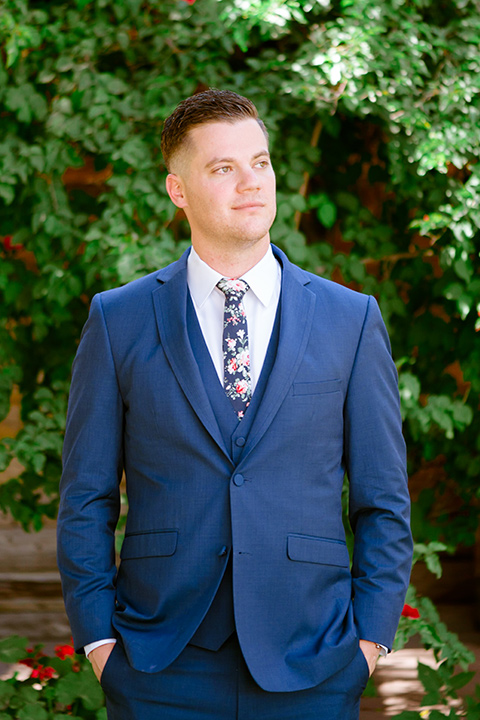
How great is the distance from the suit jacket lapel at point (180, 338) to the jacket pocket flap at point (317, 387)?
168 millimetres

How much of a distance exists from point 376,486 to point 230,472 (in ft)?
1.02

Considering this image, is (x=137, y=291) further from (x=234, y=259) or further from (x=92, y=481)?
(x=92, y=481)

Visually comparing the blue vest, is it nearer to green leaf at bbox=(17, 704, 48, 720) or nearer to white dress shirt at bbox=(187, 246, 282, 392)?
white dress shirt at bbox=(187, 246, 282, 392)

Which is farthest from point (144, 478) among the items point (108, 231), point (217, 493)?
point (108, 231)

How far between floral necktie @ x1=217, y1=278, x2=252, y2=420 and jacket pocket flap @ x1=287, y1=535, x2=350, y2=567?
252 millimetres

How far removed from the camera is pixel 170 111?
8.61 feet

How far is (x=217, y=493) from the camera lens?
5.28ft

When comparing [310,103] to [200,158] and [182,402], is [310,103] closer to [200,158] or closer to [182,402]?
[200,158]

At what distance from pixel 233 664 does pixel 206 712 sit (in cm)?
10

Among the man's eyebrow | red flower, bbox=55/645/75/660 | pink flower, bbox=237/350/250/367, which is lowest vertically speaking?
red flower, bbox=55/645/75/660

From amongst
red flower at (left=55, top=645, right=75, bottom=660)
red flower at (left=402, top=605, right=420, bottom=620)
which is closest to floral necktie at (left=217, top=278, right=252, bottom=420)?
red flower at (left=402, top=605, right=420, bottom=620)

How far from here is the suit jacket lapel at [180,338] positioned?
1613 mm

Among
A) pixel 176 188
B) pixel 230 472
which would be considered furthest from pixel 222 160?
pixel 230 472

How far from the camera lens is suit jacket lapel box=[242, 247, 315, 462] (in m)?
1.61
